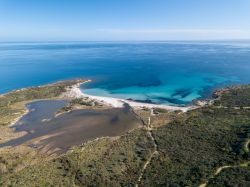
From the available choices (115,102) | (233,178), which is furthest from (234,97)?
(233,178)

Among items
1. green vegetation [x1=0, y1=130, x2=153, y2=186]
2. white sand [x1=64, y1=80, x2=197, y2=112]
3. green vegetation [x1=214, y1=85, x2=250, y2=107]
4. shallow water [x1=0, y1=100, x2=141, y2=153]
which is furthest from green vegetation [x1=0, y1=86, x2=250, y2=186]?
white sand [x1=64, y1=80, x2=197, y2=112]

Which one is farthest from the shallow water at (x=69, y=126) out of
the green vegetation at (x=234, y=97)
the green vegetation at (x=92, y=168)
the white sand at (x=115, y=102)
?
the green vegetation at (x=234, y=97)

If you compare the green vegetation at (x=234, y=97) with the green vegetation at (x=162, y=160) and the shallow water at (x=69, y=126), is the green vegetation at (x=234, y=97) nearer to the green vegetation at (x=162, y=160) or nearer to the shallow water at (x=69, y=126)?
the green vegetation at (x=162, y=160)

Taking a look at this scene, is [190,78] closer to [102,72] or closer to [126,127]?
[102,72]

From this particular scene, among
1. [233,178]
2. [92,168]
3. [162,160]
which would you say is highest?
[233,178]

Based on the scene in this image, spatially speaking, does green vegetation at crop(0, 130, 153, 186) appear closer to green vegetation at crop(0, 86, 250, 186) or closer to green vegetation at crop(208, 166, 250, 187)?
green vegetation at crop(0, 86, 250, 186)

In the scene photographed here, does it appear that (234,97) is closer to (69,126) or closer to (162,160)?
(162,160)
